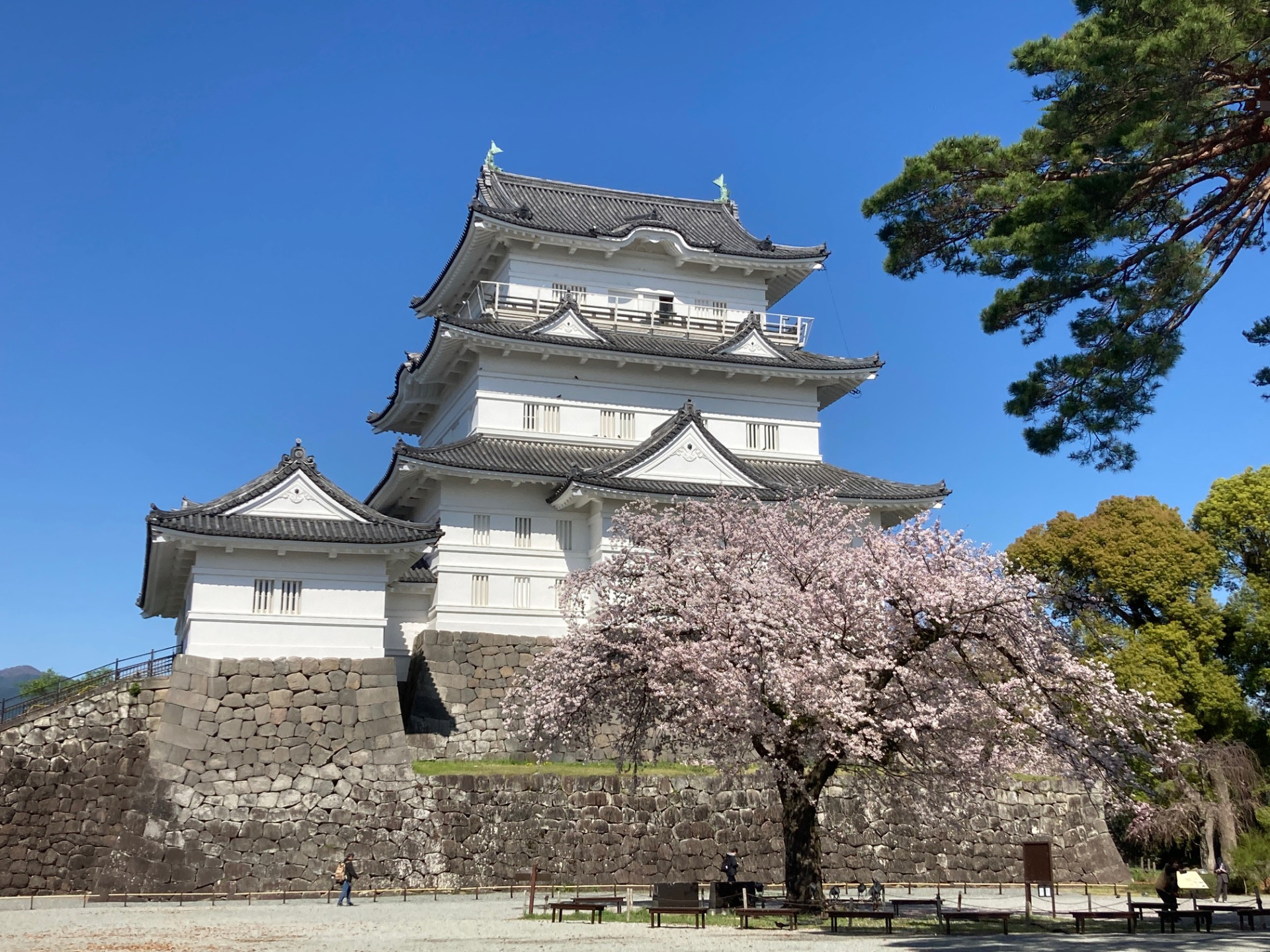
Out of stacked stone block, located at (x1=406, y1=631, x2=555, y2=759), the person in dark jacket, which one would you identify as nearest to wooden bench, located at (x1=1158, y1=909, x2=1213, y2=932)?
the person in dark jacket

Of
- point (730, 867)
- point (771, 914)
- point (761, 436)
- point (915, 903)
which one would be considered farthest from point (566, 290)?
point (771, 914)

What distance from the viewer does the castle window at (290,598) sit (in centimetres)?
2548

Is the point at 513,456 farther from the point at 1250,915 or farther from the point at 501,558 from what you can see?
the point at 1250,915

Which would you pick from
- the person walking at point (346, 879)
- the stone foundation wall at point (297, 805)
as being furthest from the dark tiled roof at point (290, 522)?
the person walking at point (346, 879)

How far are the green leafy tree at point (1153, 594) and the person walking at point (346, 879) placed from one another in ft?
67.2

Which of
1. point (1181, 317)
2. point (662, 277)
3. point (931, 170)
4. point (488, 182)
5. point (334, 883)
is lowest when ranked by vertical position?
point (334, 883)

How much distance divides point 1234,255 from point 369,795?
18.5m

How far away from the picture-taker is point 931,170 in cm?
1479

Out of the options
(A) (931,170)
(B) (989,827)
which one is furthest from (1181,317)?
(B) (989,827)

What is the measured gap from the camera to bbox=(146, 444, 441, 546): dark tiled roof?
24750mm

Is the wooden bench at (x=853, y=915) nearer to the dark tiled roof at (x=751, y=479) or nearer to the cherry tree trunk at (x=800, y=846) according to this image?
the cherry tree trunk at (x=800, y=846)

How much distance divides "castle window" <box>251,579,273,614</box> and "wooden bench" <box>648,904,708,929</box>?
11118 mm

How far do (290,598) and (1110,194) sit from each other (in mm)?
18601

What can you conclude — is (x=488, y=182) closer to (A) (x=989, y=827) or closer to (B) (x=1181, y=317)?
(A) (x=989, y=827)
